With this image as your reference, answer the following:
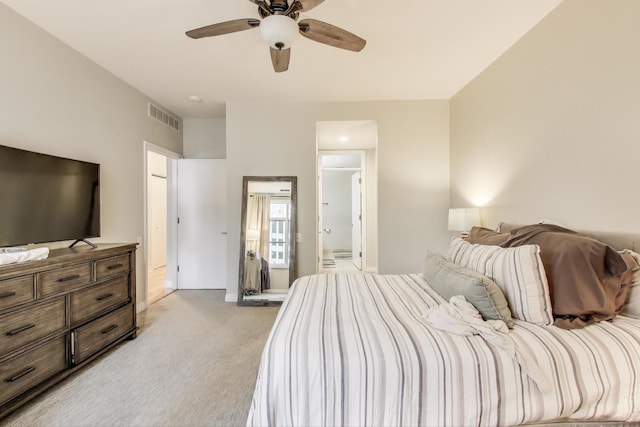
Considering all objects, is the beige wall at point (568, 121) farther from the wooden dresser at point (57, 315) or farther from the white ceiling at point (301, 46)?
the wooden dresser at point (57, 315)

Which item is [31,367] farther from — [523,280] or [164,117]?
[164,117]

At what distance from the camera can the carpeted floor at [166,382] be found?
1.63 m

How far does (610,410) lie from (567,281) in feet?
1.74

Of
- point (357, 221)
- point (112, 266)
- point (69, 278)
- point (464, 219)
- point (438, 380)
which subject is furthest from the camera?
point (357, 221)

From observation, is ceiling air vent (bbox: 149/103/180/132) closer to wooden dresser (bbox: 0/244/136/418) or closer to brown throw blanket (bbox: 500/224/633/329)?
wooden dresser (bbox: 0/244/136/418)

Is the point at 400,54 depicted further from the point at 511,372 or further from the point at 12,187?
the point at 12,187

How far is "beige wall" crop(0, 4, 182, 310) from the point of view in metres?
1.99

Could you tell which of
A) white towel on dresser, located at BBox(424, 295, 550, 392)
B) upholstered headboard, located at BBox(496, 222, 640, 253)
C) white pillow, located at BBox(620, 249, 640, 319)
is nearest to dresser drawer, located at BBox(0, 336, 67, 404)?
white towel on dresser, located at BBox(424, 295, 550, 392)

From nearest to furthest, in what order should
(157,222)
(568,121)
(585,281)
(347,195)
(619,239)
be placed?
(585,281) → (619,239) → (568,121) → (157,222) → (347,195)

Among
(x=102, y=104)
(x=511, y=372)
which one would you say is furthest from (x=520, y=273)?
(x=102, y=104)

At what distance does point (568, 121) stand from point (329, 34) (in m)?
1.73

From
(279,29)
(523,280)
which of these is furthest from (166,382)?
(279,29)

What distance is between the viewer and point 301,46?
238 cm

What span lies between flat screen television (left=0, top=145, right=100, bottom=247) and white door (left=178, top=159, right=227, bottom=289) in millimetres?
1698
